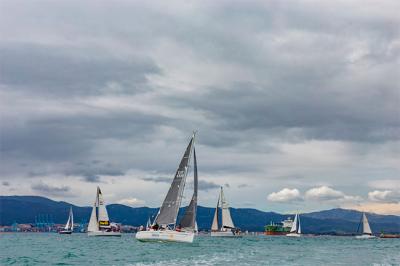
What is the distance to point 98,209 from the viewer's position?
542ft

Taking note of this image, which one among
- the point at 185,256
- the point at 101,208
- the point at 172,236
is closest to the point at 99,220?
the point at 101,208

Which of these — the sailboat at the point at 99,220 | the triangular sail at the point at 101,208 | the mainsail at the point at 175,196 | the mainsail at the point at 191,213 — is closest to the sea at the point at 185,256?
the mainsail at the point at 175,196

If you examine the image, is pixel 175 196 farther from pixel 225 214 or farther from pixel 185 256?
pixel 225 214

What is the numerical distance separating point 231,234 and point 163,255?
133 meters

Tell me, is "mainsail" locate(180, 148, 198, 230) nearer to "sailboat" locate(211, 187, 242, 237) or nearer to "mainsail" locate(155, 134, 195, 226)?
"mainsail" locate(155, 134, 195, 226)

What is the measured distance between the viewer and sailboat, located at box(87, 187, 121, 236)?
6501 inches

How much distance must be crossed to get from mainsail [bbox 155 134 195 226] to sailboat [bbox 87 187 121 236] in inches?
3261

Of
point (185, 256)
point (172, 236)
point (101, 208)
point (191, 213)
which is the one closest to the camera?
point (185, 256)

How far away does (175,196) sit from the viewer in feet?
281

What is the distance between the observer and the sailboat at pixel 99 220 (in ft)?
542

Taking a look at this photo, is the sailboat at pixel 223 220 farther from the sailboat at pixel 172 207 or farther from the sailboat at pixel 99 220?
the sailboat at pixel 172 207

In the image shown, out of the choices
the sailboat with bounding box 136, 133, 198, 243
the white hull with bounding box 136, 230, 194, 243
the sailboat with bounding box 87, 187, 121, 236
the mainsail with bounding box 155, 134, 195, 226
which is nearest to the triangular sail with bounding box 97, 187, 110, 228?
the sailboat with bounding box 87, 187, 121, 236

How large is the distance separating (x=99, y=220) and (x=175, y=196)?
8674 centimetres

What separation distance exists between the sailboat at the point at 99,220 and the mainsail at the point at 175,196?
3261 inches
